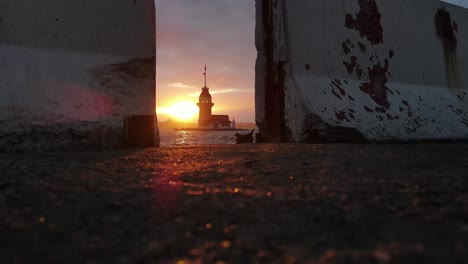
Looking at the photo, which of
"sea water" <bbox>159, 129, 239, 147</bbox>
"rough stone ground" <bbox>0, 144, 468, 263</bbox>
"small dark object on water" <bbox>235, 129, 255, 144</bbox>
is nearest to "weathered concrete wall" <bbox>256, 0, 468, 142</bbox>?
"small dark object on water" <bbox>235, 129, 255, 144</bbox>

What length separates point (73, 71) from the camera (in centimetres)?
276

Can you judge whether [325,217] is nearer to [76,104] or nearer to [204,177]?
[204,177]

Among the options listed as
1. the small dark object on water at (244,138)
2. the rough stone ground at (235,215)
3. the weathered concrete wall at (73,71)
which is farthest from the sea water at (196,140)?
the rough stone ground at (235,215)

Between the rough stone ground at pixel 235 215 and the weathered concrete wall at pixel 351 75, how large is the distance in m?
2.03

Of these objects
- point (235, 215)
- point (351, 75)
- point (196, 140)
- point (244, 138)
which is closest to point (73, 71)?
point (244, 138)

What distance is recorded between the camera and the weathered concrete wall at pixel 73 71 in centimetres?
244

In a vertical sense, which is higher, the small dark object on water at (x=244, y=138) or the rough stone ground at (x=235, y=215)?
the small dark object on water at (x=244, y=138)

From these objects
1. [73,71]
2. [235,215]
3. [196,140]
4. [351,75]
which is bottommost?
[196,140]

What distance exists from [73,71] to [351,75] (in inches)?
123

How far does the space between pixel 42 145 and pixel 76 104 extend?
43 centimetres

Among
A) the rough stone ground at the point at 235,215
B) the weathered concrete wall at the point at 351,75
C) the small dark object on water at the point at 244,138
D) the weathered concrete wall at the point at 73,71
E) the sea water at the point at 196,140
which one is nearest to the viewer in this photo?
the rough stone ground at the point at 235,215

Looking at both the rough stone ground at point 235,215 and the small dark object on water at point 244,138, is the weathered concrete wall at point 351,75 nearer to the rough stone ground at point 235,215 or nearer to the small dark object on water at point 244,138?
the small dark object on water at point 244,138

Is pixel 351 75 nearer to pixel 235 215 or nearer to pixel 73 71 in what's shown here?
pixel 73 71

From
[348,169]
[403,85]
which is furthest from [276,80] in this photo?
[348,169]
